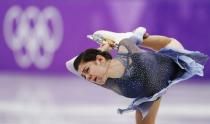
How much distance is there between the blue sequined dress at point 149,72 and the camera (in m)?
3.67

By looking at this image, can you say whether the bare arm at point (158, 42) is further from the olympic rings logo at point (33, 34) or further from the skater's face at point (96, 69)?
the olympic rings logo at point (33, 34)

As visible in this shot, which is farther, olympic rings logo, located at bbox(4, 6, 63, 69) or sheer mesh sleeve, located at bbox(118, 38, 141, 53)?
olympic rings logo, located at bbox(4, 6, 63, 69)

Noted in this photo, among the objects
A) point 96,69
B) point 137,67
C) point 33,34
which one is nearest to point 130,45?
point 137,67

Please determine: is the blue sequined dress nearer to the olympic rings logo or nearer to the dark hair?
the dark hair

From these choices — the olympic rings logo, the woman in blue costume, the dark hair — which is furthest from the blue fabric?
the olympic rings logo

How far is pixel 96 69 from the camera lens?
366cm

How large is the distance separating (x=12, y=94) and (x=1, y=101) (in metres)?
0.53

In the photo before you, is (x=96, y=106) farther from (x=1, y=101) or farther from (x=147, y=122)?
(x=147, y=122)

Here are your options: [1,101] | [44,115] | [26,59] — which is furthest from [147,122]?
[26,59]

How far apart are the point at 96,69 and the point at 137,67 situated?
0.83 ft

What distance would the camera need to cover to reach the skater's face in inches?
144

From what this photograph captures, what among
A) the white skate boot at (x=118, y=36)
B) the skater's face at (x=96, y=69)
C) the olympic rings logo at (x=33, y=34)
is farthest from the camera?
the olympic rings logo at (x=33, y=34)

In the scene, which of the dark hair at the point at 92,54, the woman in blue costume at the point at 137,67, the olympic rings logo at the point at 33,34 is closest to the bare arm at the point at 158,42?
the woman in blue costume at the point at 137,67

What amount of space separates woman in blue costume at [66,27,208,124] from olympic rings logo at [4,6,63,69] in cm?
552
